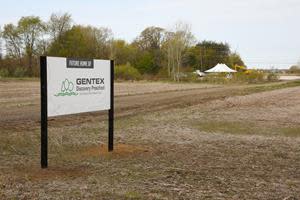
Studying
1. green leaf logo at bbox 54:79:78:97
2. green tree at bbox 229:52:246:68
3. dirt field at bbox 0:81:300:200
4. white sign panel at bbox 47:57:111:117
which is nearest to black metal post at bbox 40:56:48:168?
white sign panel at bbox 47:57:111:117

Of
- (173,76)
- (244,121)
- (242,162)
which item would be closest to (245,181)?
(242,162)

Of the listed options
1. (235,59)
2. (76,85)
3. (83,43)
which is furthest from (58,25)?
(76,85)

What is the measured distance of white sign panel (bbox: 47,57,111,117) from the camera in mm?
8383

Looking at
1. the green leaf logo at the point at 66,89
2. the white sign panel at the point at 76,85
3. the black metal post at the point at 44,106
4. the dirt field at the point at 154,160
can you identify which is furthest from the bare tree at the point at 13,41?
the black metal post at the point at 44,106

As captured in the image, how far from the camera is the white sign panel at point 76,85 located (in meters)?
8.38

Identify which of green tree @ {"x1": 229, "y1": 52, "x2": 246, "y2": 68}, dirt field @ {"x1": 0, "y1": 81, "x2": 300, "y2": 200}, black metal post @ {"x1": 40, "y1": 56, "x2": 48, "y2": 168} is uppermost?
green tree @ {"x1": 229, "y1": 52, "x2": 246, "y2": 68}

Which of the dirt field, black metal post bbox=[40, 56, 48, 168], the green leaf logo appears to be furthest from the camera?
the green leaf logo

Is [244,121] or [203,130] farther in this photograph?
[244,121]

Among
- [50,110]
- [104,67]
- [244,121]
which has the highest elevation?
[104,67]

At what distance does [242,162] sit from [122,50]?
88.2 meters

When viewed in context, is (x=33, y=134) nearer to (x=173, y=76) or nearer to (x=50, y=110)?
(x=50, y=110)

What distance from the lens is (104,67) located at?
9852 millimetres

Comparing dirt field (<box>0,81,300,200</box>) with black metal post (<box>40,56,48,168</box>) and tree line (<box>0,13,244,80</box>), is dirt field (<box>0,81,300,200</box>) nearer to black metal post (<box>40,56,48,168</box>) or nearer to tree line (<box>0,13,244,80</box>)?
black metal post (<box>40,56,48,168</box>)

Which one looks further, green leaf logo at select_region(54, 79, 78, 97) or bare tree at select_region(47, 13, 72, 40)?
bare tree at select_region(47, 13, 72, 40)
